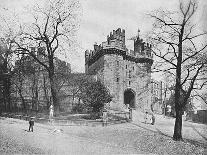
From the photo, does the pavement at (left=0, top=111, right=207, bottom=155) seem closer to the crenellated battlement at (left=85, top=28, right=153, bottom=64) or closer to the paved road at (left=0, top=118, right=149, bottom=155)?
the paved road at (left=0, top=118, right=149, bottom=155)

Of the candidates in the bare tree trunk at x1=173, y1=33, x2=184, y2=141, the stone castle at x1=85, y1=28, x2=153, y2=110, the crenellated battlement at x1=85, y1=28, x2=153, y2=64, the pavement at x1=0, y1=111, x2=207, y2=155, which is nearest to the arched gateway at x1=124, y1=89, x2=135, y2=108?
the stone castle at x1=85, y1=28, x2=153, y2=110

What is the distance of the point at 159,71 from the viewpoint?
17719mm

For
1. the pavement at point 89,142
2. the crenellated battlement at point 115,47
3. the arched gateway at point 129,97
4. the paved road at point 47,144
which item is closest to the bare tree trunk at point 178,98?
the pavement at point 89,142

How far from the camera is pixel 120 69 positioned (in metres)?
38.5

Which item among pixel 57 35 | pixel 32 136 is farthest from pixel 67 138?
pixel 57 35

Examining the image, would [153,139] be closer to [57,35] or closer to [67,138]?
[67,138]

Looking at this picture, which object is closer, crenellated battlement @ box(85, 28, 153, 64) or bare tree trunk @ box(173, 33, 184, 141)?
bare tree trunk @ box(173, 33, 184, 141)

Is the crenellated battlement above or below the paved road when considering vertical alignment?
above

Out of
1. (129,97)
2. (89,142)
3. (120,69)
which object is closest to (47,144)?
(89,142)

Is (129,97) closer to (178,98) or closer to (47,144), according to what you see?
(178,98)

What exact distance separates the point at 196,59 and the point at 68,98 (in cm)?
2194

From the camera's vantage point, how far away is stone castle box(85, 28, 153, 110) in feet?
122

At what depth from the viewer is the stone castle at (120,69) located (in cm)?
3731

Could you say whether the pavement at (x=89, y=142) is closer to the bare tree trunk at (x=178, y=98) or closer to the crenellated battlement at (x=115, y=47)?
the bare tree trunk at (x=178, y=98)
